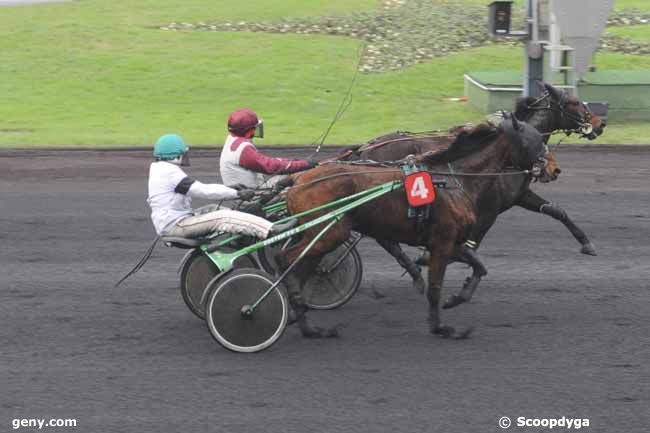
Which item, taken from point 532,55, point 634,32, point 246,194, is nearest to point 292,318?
point 246,194

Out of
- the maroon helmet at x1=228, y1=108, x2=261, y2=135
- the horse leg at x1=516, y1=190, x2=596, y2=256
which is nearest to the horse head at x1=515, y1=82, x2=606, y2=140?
the horse leg at x1=516, y1=190, x2=596, y2=256

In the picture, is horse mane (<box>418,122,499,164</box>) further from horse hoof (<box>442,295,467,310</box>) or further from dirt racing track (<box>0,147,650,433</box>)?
dirt racing track (<box>0,147,650,433</box>)

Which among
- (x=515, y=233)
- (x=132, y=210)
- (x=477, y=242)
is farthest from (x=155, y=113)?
(x=477, y=242)

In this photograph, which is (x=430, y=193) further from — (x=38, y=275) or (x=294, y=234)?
(x=38, y=275)

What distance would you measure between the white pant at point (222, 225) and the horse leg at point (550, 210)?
251 cm

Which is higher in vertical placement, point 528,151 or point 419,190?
point 528,151

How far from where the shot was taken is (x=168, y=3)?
26891mm

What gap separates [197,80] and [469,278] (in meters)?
12.8

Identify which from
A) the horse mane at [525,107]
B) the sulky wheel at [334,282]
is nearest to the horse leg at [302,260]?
the sulky wheel at [334,282]

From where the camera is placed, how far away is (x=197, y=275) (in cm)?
768

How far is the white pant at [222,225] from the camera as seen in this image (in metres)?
7.14

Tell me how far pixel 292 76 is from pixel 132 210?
28.9ft

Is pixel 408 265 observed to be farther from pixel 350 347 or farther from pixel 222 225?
pixel 222 225

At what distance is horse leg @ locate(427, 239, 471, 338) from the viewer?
7.29 meters
